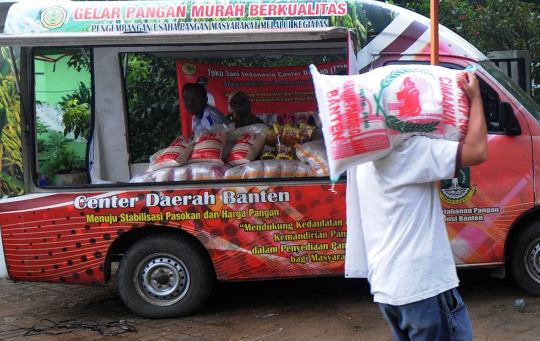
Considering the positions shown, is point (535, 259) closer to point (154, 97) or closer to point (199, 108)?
point (199, 108)

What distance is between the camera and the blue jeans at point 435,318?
108 inches

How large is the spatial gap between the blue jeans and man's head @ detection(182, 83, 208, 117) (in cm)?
531

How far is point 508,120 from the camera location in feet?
18.5

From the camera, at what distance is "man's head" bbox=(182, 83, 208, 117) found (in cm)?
784

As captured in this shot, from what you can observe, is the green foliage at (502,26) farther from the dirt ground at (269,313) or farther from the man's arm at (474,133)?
the man's arm at (474,133)

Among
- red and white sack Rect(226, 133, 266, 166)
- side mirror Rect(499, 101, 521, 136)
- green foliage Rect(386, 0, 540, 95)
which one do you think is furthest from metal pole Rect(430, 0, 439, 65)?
green foliage Rect(386, 0, 540, 95)

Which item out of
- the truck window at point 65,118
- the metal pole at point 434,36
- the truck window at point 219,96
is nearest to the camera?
the metal pole at point 434,36

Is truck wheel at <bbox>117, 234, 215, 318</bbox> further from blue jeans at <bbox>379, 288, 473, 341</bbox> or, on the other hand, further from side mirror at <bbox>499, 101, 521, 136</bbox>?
blue jeans at <bbox>379, 288, 473, 341</bbox>

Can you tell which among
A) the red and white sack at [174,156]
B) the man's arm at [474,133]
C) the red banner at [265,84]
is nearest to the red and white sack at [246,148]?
the red and white sack at [174,156]

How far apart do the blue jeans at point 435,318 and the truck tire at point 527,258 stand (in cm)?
333

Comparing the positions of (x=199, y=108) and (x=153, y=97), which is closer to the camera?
(x=199, y=108)

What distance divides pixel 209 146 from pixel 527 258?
2.93 metres

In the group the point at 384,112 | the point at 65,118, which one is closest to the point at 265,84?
the point at 65,118

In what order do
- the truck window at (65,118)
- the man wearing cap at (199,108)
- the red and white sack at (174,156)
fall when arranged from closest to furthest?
the red and white sack at (174,156) < the truck window at (65,118) < the man wearing cap at (199,108)
